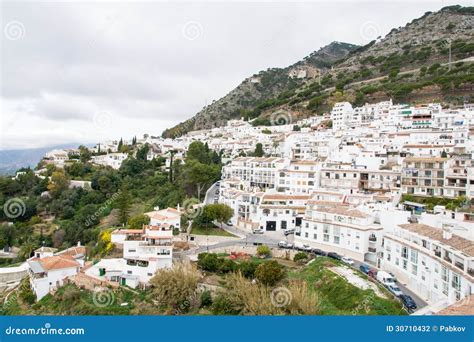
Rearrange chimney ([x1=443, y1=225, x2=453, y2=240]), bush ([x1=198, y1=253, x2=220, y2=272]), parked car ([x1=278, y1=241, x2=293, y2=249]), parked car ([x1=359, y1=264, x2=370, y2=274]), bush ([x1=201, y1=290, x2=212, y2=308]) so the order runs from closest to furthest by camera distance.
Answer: chimney ([x1=443, y1=225, x2=453, y2=240]), bush ([x1=201, y1=290, x2=212, y2=308]), parked car ([x1=359, y1=264, x2=370, y2=274]), bush ([x1=198, y1=253, x2=220, y2=272]), parked car ([x1=278, y1=241, x2=293, y2=249])

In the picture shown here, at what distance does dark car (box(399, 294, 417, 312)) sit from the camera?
11.6 metres

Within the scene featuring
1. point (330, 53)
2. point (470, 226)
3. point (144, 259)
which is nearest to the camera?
point (470, 226)

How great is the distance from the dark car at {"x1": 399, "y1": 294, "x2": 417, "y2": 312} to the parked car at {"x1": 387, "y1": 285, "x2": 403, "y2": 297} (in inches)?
7.3

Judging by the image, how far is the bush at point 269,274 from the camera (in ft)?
44.8

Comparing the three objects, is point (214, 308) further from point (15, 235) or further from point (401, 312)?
point (15, 235)

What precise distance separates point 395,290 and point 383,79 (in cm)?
4561

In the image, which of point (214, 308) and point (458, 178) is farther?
point (458, 178)

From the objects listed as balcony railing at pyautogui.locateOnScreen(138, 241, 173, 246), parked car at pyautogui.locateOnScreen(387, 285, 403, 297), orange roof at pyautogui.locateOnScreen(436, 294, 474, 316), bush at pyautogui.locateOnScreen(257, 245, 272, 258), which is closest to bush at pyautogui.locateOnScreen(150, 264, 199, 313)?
balcony railing at pyautogui.locateOnScreen(138, 241, 173, 246)

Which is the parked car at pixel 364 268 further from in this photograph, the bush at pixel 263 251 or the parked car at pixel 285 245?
the bush at pixel 263 251

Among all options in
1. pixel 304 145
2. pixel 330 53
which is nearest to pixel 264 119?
pixel 304 145

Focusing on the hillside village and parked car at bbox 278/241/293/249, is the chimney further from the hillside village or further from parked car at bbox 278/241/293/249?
parked car at bbox 278/241/293/249

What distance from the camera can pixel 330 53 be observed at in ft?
335

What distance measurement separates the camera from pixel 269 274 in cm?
1372

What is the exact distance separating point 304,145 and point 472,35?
135ft
